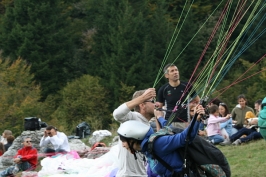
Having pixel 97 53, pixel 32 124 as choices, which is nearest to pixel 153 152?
pixel 32 124

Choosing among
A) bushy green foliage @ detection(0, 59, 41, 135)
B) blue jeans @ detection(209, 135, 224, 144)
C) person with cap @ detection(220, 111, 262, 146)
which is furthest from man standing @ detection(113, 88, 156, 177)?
bushy green foliage @ detection(0, 59, 41, 135)

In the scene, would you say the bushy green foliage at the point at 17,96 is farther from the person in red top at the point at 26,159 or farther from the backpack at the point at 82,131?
the person in red top at the point at 26,159

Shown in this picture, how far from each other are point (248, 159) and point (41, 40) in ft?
173

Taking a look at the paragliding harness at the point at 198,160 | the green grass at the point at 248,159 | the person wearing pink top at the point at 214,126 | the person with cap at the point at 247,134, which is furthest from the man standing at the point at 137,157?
the person wearing pink top at the point at 214,126

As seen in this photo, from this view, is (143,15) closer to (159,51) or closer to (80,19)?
(159,51)

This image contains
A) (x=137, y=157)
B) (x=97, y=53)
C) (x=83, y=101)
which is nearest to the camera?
(x=137, y=157)

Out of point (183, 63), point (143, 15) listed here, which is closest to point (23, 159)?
point (183, 63)

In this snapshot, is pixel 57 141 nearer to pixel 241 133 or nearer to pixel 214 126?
pixel 214 126

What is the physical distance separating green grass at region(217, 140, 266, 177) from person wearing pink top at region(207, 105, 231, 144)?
425 millimetres

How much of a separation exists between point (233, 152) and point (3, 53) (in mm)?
53919

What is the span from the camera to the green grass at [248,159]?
11.5m

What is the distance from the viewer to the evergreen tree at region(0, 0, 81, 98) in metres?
63.4

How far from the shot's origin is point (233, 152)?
45.0 feet

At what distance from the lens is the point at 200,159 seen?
7262mm
